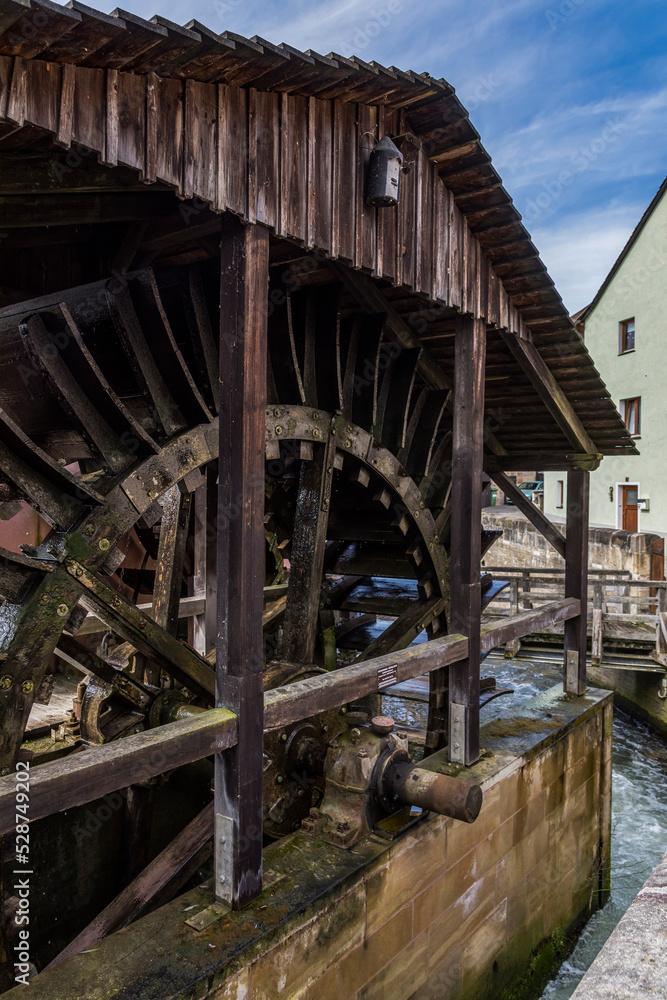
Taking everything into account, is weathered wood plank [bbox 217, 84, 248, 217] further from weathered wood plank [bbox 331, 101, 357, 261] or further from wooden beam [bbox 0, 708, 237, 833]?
wooden beam [bbox 0, 708, 237, 833]

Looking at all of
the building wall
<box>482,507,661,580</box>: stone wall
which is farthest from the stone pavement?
the building wall

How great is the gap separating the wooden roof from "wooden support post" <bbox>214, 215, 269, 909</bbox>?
1.87 ft

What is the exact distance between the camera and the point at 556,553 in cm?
1591

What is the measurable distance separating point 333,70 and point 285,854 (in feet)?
11.3

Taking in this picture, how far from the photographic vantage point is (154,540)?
663cm

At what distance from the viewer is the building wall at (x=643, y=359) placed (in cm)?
1756

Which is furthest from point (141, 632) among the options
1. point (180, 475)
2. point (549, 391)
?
point (549, 391)

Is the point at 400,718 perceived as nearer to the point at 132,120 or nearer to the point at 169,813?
the point at 169,813

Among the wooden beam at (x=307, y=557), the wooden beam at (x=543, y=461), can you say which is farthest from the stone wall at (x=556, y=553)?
the wooden beam at (x=307, y=557)

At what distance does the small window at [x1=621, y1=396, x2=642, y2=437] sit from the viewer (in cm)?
1872

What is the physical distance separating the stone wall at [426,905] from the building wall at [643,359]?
1271cm

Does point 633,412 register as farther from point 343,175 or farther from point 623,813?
point 343,175

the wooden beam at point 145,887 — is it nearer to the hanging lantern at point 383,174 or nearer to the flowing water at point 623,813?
the flowing water at point 623,813

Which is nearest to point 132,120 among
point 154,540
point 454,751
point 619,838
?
point 454,751
